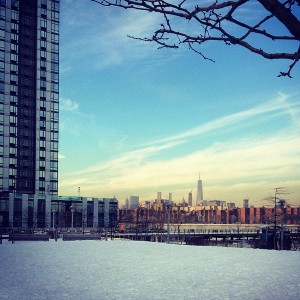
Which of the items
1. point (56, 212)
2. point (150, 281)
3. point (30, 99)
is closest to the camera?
point (150, 281)

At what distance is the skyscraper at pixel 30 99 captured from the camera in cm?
12075

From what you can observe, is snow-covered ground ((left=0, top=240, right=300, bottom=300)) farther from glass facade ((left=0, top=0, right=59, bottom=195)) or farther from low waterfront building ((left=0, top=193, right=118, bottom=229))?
glass facade ((left=0, top=0, right=59, bottom=195))

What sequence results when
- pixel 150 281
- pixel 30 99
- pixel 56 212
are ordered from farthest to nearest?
1. pixel 30 99
2. pixel 56 212
3. pixel 150 281

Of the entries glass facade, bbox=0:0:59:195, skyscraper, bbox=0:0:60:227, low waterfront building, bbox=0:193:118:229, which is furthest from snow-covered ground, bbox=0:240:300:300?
glass facade, bbox=0:0:59:195

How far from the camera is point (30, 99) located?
414ft

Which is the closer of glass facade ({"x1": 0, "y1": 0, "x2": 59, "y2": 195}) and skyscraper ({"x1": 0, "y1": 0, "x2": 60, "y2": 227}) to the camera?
skyscraper ({"x1": 0, "y1": 0, "x2": 60, "y2": 227})

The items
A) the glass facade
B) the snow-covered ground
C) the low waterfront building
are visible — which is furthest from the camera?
the glass facade

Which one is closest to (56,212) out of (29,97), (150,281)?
(29,97)

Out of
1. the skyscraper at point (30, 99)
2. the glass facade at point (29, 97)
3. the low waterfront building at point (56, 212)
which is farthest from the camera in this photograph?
the glass facade at point (29, 97)

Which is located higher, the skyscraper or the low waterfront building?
the skyscraper

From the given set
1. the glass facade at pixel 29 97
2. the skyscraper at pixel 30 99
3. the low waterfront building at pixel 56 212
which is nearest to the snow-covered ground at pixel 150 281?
the low waterfront building at pixel 56 212

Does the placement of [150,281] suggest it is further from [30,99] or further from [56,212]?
[30,99]

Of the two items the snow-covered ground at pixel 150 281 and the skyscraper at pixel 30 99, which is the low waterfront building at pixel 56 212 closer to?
the skyscraper at pixel 30 99

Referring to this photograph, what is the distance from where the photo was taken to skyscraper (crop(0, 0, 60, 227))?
120750mm
